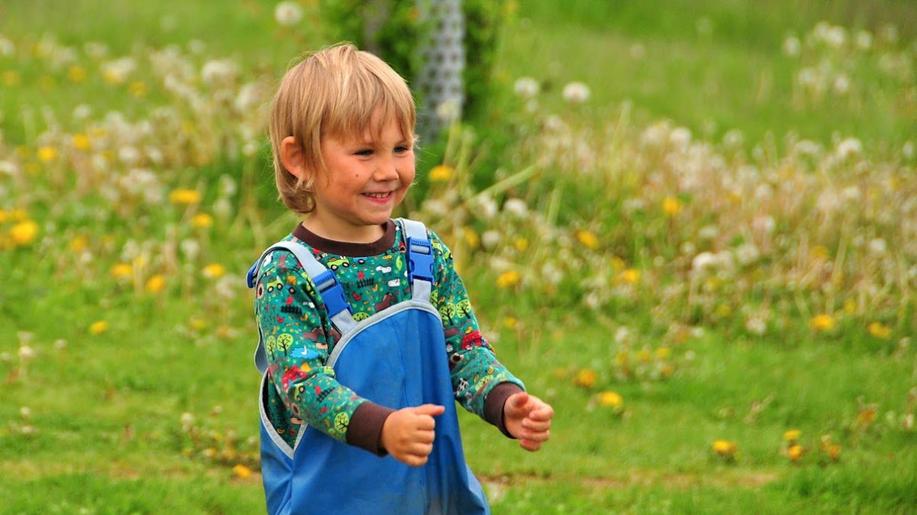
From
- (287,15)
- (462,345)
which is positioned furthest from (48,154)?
(462,345)

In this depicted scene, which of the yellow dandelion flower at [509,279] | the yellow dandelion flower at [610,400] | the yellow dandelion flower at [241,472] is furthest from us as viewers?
the yellow dandelion flower at [509,279]

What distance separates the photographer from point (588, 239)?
721cm

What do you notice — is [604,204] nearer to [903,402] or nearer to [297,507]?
[903,402]

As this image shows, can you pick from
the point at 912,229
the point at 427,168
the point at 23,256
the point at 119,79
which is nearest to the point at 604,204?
the point at 427,168

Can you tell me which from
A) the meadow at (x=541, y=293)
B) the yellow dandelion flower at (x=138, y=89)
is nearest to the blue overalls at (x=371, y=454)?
the meadow at (x=541, y=293)

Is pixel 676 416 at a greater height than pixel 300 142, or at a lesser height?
lesser

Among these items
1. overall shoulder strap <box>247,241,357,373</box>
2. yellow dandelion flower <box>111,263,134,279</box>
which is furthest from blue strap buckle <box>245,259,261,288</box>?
yellow dandelion flower <box>111,263,134,279</box>

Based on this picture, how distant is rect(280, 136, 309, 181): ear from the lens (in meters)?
3.26

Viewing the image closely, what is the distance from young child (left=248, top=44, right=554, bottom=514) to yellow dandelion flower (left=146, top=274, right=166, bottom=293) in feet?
11.4

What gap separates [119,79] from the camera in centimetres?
988

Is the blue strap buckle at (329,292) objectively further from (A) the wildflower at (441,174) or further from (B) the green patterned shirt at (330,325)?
(A) the wildflower at (441,174)

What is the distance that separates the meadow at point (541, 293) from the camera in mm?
5184

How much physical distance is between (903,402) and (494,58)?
3.20 meters

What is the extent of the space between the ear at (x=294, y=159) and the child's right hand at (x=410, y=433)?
0.71 meters
